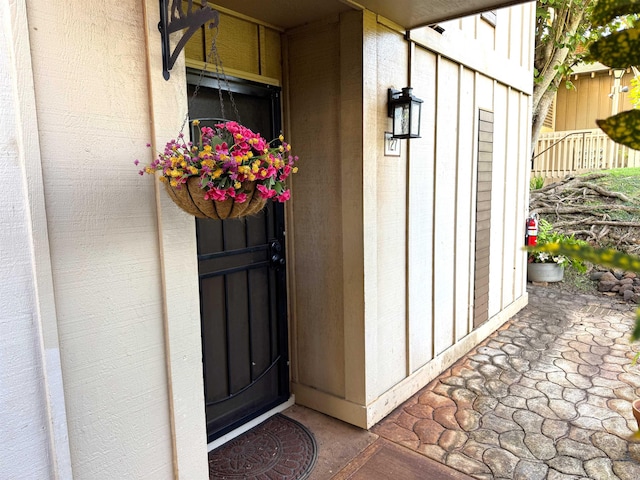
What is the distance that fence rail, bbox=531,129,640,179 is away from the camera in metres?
10.5

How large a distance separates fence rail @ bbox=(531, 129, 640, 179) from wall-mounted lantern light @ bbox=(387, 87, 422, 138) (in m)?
9.40

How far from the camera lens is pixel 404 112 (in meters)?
2.89

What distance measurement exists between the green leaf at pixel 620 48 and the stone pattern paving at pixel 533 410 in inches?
91.9

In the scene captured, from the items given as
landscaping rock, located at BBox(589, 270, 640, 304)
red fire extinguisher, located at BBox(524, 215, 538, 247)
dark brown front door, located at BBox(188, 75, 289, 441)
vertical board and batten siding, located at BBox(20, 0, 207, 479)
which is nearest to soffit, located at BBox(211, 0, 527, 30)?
dark brown front door, located at BBox(188, 75, 289, 441)

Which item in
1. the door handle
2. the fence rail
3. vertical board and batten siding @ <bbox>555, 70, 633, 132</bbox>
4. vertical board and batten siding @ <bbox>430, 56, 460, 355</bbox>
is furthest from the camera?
vertical board and batten siding @ <bbox>555, 70, 633, 132</bbox>

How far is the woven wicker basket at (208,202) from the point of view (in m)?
1.47

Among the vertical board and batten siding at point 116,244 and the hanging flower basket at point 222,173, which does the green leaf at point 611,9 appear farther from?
the vertical board and batten siding at point 116,244

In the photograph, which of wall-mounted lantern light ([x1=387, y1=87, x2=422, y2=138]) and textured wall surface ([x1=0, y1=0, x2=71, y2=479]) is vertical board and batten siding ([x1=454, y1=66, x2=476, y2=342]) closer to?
wall-mounted lantern light ([x1=387, y1=87, x2=422, y2=138])

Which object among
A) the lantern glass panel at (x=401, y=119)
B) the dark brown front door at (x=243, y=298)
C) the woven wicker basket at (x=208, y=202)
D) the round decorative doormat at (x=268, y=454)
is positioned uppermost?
the lantern glass panel at (x=401, y=119)

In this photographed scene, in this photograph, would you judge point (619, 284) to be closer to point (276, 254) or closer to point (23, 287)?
point (276, 254)

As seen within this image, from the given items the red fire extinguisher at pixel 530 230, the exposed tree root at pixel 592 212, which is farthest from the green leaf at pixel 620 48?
the exposed tree root at pixel 592 212

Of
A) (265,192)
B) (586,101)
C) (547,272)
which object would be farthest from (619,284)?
(586,101)

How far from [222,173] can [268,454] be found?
1.99 metres

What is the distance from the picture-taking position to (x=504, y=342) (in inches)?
174
